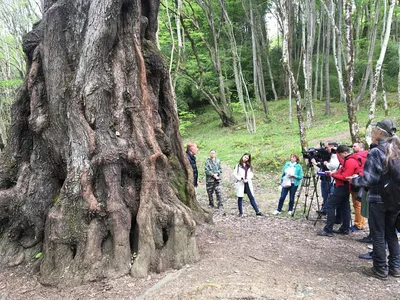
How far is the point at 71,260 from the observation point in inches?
159

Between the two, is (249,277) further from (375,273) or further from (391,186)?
(391,186)

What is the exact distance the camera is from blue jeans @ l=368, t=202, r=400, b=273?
13.6ft

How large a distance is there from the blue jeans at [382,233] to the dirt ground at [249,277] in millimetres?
240

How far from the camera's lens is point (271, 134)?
833 inches

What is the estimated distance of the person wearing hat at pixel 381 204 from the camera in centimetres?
406

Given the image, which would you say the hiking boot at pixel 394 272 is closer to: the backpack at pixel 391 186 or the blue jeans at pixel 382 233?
the blue jeans at pixel 382 233

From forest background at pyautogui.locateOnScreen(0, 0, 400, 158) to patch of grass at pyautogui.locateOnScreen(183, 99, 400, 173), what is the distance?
12 centimetres

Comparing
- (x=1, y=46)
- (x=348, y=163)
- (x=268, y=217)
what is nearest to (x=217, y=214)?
(x=268, y=217)

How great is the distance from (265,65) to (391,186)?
31762 millimetres

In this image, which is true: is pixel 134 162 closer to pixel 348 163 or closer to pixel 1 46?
pixel 348 163

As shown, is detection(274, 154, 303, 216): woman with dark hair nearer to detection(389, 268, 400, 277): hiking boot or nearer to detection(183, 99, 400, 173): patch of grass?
detection(389, 268, 400, 277): hiking boot

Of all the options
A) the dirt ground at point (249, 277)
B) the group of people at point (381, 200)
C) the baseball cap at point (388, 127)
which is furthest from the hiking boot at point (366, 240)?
the baseball cap at point (388, 127)

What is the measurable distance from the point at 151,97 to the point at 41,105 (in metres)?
1.76

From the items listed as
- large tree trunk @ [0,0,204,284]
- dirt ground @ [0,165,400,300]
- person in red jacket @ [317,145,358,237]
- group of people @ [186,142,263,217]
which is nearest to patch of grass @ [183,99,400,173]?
group of people @ [186,142,263,217]
